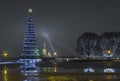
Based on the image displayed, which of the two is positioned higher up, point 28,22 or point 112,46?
point 28,22

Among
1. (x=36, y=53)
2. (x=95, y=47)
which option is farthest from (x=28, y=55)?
(x=95, y=47)

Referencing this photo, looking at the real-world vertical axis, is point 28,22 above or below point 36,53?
above

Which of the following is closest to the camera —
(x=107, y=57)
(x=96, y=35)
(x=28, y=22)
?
(x=107, y=57)

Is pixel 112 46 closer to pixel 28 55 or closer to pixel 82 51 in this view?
pixel 82 51

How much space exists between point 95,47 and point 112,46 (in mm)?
5713

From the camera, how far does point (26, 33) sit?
16462 cm

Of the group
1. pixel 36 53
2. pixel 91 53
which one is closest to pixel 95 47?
pixel 91 53

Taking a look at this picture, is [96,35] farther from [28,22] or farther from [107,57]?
[28,22]

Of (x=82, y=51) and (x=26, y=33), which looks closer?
(x=82, y=51)

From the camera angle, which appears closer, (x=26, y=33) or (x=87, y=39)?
(x=87, y=39)

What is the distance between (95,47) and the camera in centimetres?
14900

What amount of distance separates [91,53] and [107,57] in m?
5.82

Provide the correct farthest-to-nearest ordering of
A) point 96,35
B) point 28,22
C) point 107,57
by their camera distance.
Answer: point 28,22, point 96,35, point 107,57

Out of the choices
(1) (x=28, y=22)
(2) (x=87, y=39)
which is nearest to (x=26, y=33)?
(1) (x=28, y=22)
